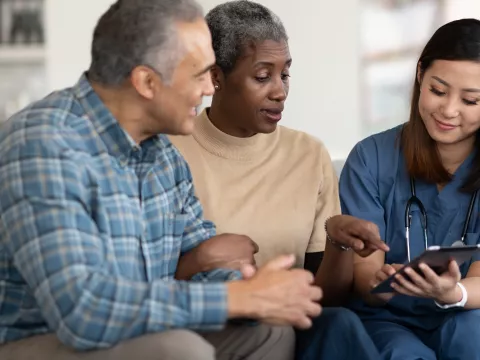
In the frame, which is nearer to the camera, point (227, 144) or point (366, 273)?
point (366, 273)

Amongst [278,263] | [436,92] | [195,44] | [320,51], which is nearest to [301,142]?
[436,92]

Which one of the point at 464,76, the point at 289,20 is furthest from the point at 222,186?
the point at 289,20

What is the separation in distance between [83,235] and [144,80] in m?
0.36

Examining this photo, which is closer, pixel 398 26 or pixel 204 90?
pixel 204 90

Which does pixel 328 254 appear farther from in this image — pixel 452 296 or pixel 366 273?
pixel 452 296

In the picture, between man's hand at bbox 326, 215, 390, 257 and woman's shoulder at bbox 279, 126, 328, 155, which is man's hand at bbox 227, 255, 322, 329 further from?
woman's shoulder at bbox 279, 126, 328, 155

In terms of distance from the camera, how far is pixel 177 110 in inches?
70.9

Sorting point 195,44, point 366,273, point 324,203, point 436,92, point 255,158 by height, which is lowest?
point 366,273

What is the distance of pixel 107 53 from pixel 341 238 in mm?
690

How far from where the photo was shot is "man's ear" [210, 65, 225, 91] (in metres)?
2.31

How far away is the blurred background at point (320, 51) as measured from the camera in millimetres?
4543

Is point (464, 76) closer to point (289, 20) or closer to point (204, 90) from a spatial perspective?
point (204, 90)

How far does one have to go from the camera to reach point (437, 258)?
190cm

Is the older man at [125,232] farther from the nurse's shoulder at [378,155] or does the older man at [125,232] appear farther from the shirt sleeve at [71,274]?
the nurse's shoulder at [378,155]
